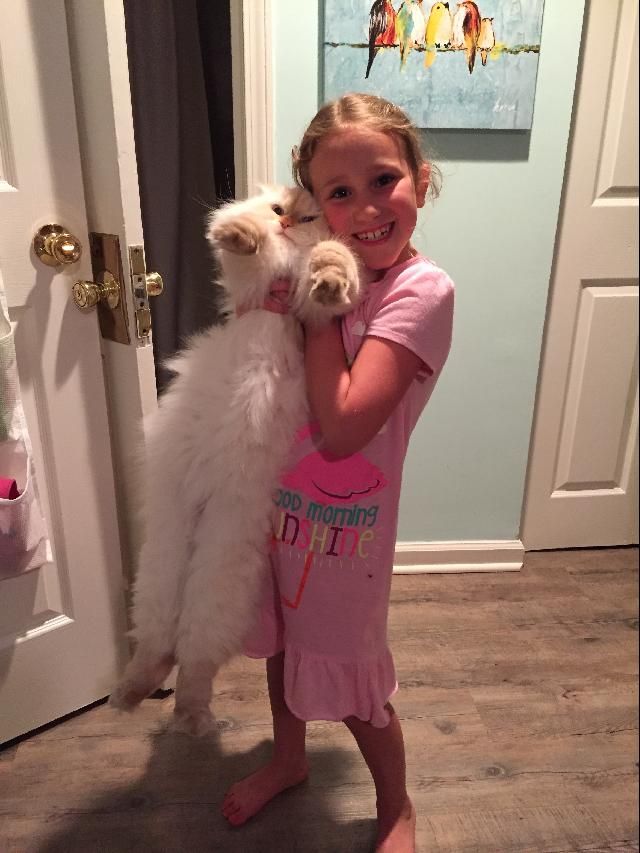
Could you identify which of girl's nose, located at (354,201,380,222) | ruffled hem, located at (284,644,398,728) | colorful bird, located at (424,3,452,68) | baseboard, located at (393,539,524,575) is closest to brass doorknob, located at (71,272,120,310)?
girl's nose, located at (354,201,380,222)

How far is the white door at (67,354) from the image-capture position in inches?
42.8

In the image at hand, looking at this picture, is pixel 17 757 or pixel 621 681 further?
pixel 621 681

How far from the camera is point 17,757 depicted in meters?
1.37

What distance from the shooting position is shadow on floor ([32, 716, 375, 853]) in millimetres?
1194

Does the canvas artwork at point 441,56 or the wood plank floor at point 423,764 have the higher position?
the canvas artwork at point 441,56

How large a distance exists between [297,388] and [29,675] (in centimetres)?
95

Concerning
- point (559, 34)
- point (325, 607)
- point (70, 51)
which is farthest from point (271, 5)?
point (325, 607)

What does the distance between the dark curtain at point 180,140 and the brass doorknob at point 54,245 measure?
0.47m

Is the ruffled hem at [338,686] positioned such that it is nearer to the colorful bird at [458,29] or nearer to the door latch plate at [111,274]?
the door latch plate at [111,274]

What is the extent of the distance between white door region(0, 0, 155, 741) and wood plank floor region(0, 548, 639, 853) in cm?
18

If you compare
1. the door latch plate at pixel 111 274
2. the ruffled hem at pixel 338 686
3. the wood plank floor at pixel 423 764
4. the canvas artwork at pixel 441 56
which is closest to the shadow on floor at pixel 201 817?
the wood plank floor at pixel 423 764

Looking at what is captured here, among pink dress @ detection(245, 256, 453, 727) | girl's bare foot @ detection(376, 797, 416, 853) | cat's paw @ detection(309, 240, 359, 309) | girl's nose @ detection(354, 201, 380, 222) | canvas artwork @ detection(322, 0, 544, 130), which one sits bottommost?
girl's bare foot @ detection(376, 797, 416, 853)

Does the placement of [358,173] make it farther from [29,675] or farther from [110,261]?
[29,675]

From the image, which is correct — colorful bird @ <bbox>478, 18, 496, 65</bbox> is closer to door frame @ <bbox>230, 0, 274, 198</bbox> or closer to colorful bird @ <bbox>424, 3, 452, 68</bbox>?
colorful bird @ <bbox>424, 3, 452, 68</bbox>
